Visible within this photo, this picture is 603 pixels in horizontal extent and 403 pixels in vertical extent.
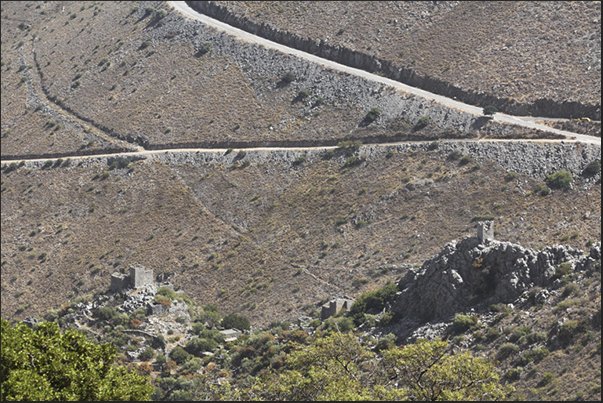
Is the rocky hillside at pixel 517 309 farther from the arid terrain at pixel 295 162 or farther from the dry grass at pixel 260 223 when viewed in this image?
the dry grass at pixel 260 223

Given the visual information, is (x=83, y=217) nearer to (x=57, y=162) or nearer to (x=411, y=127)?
(x=57, y=162)

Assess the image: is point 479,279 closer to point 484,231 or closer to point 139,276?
point 484,231

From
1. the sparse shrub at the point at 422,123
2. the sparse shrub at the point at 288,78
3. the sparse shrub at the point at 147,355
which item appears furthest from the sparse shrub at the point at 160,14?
the sparse shrub at the point at 147,355

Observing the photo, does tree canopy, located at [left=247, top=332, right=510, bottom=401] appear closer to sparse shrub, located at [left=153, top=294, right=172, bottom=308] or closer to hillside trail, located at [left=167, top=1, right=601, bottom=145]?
sparse shrub, located at [left=153, top=294, right=172, bottom=308]

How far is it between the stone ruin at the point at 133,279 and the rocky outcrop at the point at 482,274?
2584 centimetres

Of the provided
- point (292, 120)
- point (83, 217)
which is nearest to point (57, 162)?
point (83, 217)

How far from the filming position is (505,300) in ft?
202

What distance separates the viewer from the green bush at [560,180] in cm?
7806

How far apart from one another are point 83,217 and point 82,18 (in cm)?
6136

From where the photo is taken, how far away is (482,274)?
62906mm

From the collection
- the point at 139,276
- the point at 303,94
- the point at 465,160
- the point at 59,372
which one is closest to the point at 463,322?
the point at 465,160

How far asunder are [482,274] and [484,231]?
3337 mm

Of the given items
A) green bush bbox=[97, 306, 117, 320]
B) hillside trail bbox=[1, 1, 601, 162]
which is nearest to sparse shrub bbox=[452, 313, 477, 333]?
green bush bbox=[97, 306, 117, 320]

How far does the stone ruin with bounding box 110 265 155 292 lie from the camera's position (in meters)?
78.8
